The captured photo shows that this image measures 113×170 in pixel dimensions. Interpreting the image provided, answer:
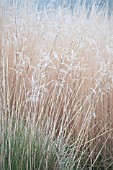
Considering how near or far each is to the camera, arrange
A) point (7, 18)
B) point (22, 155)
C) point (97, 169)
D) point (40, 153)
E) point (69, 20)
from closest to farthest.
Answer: point (22, 155) < point (40, 153) < point (97, 169) < point (7, 18) < point (69, 20)

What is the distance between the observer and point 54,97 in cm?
144

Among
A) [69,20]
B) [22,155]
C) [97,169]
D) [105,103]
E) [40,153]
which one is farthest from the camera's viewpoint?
[69,20]

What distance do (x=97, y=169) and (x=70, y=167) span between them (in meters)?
0.31

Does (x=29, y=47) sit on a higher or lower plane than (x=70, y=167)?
higher

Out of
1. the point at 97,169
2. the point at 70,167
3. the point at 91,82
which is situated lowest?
the point at 97,169

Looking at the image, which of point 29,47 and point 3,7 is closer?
point 29,47

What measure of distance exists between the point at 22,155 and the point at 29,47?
0.89m

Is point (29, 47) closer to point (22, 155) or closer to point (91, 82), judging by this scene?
point (91, 82)

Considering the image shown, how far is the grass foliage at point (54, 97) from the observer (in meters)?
1.08

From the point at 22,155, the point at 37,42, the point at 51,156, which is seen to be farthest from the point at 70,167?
the point at 37,42

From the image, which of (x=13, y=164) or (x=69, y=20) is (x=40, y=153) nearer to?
(x=13, y=164)

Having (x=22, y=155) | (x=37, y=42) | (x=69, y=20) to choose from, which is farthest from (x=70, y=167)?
(x=69, y=20)

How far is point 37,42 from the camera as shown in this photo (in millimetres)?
1732

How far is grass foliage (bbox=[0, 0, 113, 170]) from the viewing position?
108 centimetres
